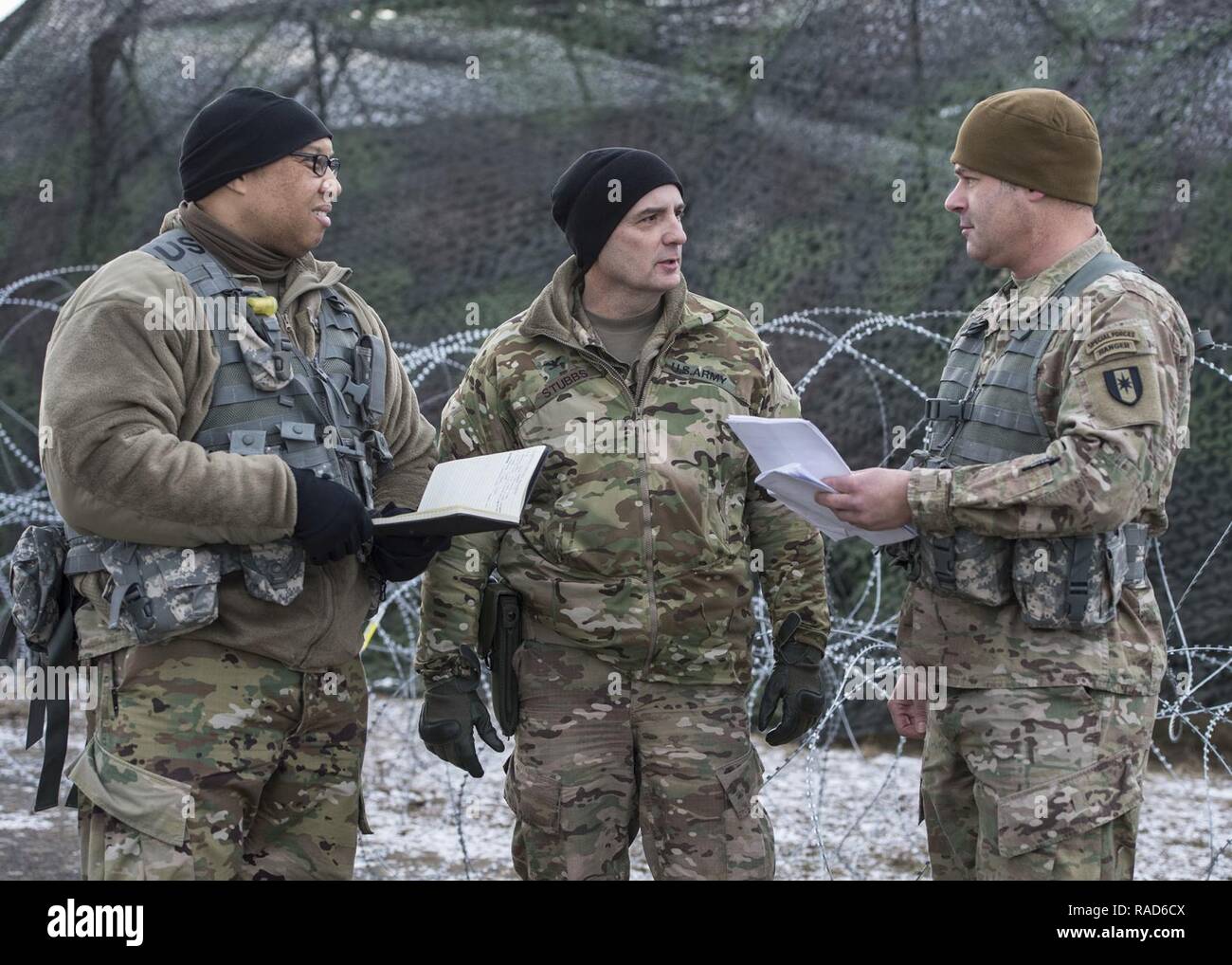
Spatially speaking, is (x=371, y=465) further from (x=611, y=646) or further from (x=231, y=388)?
(x=611, y=646)

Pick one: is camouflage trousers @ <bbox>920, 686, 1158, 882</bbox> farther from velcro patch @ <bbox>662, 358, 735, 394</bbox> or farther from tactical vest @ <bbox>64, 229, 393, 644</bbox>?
tactical vest @ <bbox>64, 229, 393, 644</bbox>

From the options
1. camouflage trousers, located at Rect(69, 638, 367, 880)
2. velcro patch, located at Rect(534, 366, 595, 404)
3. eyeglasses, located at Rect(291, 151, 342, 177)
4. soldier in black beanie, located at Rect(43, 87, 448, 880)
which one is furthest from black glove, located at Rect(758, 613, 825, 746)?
eyeglasses, located at Rect(291, 151, 342, 177)

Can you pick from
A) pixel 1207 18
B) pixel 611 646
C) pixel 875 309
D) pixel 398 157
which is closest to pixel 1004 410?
pixel 611 646

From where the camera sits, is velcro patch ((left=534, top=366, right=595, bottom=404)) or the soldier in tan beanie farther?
velcro patch ((left=534, top=366, right=595, bottom=404))

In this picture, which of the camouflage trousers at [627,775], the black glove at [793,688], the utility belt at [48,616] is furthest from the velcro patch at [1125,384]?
the utility belt at [48,616]

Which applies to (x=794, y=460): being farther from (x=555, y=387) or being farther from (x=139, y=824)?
(x=139, y=824)

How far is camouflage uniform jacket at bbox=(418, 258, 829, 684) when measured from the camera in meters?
3.07

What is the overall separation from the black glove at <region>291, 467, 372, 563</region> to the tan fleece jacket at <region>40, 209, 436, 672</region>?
0.09ft

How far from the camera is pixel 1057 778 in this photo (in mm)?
2727

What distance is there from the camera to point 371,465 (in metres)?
3.02

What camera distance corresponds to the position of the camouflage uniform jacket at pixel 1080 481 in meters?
2.61

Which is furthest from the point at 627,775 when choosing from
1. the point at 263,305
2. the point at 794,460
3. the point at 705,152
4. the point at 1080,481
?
the point at 705,152

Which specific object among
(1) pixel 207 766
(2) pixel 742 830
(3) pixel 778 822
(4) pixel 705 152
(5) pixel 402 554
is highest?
(4) pixel 705 152

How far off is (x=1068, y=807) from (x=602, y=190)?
1687 mm
